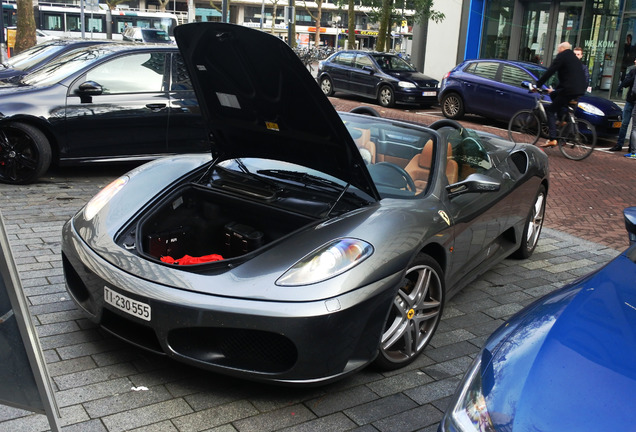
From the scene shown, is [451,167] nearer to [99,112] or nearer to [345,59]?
[99,112]

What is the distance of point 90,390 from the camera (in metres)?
3.18

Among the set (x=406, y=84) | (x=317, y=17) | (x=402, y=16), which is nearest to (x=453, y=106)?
(x=406, y=84)

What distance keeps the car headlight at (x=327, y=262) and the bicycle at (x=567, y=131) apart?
25.9ft

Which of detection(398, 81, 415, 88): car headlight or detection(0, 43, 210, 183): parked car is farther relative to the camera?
detection(398, 81, 415, 88): car headlight

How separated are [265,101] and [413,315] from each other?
143 centimetres

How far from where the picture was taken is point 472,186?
404 centimetres

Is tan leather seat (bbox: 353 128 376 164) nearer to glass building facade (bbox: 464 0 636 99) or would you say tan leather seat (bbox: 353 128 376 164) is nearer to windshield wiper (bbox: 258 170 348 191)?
windshield wiper (bbox: 258 170 348 191)

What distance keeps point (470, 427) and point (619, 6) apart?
A: 2019cm

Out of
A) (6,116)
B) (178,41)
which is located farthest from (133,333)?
(6,116)

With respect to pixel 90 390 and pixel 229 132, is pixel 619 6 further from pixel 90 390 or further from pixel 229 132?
pixel 90 390

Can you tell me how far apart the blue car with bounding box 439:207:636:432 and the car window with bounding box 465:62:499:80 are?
12871 millimetres

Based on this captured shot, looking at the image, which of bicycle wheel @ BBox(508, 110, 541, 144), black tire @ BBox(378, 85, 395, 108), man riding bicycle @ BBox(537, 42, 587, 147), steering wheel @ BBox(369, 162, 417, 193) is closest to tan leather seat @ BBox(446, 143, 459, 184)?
steering wheel @ BBox(369, 162, 417, 193)

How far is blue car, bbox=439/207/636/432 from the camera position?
1.94 meters

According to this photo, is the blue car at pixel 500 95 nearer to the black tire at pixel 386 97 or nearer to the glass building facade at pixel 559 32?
the black tire at pixel 386 97
